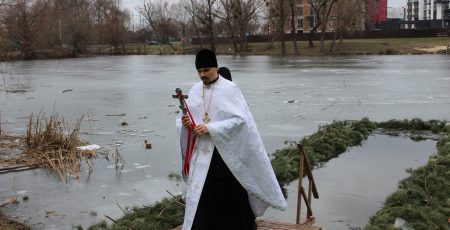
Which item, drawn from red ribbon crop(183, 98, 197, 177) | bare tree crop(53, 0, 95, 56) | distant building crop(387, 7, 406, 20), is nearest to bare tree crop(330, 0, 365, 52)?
bare tree crop(53, 0, 95, 56)

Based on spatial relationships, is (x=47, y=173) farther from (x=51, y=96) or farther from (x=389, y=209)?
(x=51, y=96)

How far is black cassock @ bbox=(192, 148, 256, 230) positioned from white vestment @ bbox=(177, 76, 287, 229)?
0.19ft

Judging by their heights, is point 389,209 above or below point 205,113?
below

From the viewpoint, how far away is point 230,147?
4336 millimetres

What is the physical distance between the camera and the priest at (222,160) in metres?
4.34

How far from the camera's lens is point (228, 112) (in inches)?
170

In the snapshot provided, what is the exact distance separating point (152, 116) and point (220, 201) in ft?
33.1

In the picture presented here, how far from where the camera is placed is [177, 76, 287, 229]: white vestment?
432 cm

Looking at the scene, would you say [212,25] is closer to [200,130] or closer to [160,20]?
[160,20]

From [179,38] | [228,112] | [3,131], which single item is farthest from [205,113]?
[179,38]

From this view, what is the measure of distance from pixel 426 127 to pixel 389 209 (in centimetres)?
580

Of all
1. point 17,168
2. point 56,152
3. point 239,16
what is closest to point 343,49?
point 239,16

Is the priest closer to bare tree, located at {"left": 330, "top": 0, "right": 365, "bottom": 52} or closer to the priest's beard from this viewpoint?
the priest's beard

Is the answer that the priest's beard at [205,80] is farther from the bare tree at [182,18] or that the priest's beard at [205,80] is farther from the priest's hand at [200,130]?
the bare tree at [182,18]
